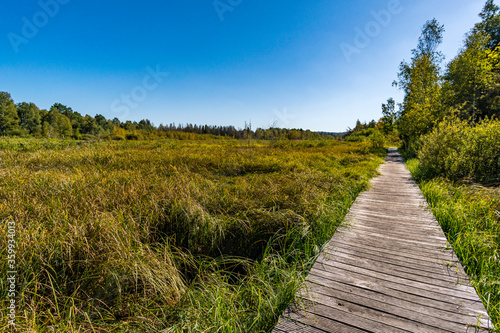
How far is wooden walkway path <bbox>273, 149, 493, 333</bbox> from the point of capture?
1.71 metres

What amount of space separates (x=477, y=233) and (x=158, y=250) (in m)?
4.87

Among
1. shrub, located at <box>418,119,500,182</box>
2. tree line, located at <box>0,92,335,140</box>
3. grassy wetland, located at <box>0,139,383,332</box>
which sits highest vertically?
tree line, located at <box>0,92,335,140</box>

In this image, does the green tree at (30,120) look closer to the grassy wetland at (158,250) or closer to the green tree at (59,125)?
the green tree at (59,125)

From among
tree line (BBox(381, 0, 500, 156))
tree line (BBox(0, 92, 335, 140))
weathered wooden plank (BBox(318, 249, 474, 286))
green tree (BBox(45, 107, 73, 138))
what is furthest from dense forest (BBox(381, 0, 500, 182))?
green tree (BBox(45, 107, 73, 138))

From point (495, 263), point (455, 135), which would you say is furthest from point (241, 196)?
point (455, 135)

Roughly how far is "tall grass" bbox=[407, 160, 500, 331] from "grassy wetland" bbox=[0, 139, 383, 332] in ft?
5.34

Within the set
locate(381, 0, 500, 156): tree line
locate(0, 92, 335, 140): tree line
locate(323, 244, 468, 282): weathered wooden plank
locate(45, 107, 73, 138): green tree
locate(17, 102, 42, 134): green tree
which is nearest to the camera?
locate(323, 244, 468, 282): weathered wooden plank

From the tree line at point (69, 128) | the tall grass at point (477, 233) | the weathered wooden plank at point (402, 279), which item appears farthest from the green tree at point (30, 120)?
the tall grass at point (477, 233)

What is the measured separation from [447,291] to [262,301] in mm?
1840

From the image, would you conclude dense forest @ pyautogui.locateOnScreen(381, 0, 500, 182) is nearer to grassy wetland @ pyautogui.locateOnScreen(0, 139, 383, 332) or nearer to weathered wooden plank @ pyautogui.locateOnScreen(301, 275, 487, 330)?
grassy wetland @ pyautogui.locateOnScreen(0, 139, 383, 332)

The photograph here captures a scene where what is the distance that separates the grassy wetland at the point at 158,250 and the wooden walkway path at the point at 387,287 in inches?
10.8

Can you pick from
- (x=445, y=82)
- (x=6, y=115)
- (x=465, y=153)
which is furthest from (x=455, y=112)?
(x=6, y=115)

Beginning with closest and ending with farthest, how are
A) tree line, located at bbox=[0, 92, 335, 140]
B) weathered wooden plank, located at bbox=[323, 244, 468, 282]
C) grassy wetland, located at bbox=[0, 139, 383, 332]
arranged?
grassy wetland, located at bbox=[0, 139, 383, 332], weathered wooden plank, located at bbox=[323, 244, 468, 282], tree line, located at bbox=[0, 92, 335, 140]

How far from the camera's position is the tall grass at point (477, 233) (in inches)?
85.9
